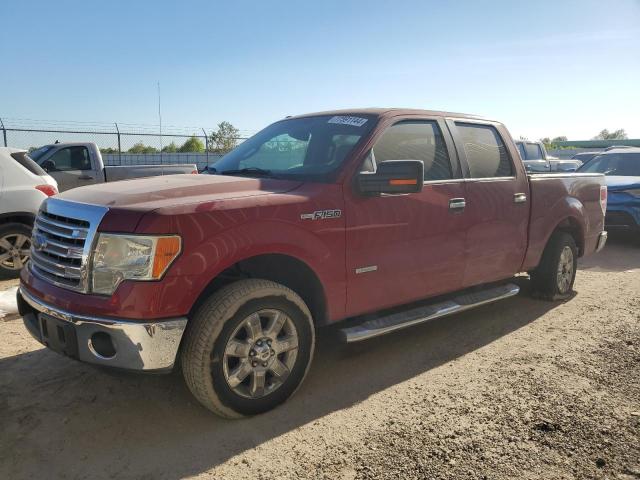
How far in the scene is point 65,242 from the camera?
113 inches

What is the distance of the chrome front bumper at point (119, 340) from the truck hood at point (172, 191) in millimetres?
615

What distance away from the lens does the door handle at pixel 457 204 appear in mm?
4020

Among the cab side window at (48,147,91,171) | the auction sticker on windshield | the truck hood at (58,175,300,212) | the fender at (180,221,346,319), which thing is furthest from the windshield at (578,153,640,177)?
the cab side window at (48,147,91,171)

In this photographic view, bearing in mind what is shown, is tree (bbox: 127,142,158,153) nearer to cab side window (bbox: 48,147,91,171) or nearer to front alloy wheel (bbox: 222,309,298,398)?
cab side window (bbox: 48,147,91,171)

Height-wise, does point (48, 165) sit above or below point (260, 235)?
above

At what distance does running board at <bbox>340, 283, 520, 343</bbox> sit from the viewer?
3.44m

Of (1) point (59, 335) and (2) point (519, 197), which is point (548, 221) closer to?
(2) point (519, 197)

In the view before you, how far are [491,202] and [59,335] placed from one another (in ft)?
11.4

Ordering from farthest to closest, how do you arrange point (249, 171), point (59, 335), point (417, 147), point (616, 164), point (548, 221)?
point (616, 164) < point (548, 221) < point (417, 147) < point (249, 171) < point (59, 335)

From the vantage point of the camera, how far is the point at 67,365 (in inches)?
146

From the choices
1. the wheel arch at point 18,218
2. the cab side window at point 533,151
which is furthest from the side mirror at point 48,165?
the cab side window at point 533,151

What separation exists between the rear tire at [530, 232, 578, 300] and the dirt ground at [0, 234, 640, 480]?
41.1 inches

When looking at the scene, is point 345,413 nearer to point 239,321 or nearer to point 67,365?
point 239,321

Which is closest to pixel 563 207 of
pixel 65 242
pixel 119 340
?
pixel 119 340
